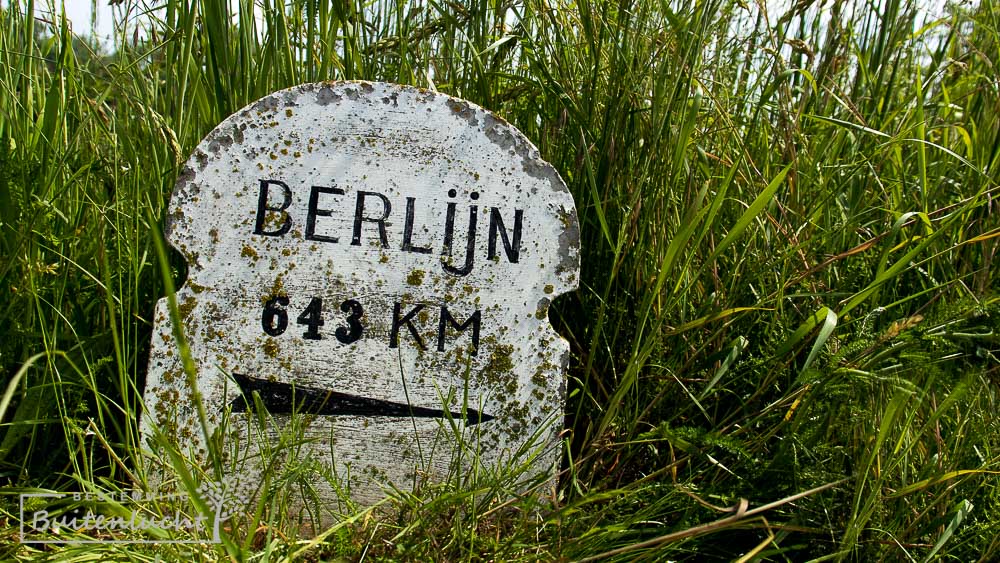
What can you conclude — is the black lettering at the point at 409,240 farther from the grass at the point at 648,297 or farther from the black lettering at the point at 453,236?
the grass at the point at 648,297

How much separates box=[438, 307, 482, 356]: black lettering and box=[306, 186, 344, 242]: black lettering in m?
0.24

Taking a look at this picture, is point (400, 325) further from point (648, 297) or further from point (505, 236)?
point (648, 297)

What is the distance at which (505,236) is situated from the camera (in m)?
1.42

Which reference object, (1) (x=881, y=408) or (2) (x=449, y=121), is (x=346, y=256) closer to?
(2) (x=449, y=121)

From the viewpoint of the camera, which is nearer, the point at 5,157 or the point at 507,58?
the point at 5,157

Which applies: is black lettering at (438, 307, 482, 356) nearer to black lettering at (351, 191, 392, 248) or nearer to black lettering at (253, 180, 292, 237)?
black lettering at (351, 191, 392, 248)

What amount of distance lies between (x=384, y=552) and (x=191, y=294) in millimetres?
575

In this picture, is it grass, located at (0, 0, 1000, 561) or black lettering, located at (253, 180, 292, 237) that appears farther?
black lettering, located at (253, 180, 292, 237)

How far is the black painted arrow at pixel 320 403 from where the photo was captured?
137 cm

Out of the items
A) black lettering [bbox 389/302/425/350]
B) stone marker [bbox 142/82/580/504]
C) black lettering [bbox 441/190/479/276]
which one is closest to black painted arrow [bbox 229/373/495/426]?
stone marker [bbox 142/82/580/504]

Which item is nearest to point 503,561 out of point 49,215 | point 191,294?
point 191,294

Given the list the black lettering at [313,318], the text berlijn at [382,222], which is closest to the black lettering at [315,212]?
the text berlijn at [382,222]

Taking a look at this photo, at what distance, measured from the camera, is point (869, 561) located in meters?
1.19

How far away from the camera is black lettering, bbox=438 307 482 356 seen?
1.40 meters
